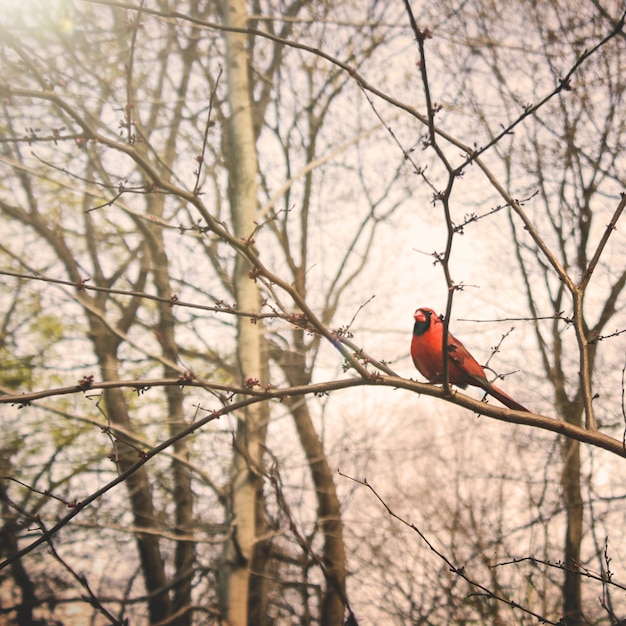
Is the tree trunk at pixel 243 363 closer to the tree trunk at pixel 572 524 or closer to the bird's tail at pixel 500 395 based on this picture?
the bird's tail at pixel 500 395

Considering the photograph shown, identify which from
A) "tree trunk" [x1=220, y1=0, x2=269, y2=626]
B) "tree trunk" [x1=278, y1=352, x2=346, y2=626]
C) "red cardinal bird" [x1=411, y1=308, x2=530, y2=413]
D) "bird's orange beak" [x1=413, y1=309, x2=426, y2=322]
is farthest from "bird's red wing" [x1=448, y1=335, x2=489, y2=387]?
"tree trunk" [x1=278, y1=352, x2=346, y2=626]

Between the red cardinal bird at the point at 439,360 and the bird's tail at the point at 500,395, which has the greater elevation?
the red cardinal bird at the point at 439,360

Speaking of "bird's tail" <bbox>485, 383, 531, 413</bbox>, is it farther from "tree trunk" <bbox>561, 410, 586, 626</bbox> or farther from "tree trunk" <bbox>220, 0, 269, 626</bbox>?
"tree trunk" <bbox>561, 410, 586, 626</bbox>

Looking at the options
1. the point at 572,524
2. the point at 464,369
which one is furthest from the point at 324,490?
the point at 464,369

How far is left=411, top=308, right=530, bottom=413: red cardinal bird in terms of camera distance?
326cm

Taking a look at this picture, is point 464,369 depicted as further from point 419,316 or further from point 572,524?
point 572,524

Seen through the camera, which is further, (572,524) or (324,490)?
(324,490)

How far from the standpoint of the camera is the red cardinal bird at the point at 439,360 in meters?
3.26

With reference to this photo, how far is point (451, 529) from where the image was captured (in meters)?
8.44

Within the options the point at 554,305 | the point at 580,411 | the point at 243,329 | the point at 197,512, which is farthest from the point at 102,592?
the point at 554,305

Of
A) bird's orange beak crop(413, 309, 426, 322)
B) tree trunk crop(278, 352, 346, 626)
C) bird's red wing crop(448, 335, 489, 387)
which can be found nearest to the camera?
bird's red wing crop(448, 335, 489, 387)

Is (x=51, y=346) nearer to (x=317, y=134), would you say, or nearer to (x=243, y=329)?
(x=243, y=329)

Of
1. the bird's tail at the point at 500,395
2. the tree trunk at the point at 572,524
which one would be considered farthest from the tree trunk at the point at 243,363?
the tree trunk at the point at 572,524

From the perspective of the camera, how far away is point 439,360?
11.4 ft
